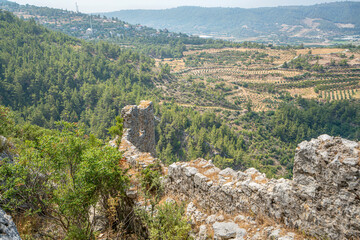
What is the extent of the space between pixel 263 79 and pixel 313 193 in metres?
134

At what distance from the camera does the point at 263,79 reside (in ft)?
428

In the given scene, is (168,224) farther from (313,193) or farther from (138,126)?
(138,126)

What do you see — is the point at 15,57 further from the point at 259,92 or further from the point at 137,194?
the point at 259,92

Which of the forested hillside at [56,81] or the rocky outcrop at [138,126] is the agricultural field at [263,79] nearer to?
the forested hillside at [56,81]

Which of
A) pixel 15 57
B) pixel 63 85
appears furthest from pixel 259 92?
pixel 15 57

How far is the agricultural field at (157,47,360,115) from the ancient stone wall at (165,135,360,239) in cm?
8382

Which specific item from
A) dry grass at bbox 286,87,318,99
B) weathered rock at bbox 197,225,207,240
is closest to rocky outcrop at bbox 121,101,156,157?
weathered rock at bbox 197,225,207,240

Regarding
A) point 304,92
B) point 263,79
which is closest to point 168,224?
point 304,92

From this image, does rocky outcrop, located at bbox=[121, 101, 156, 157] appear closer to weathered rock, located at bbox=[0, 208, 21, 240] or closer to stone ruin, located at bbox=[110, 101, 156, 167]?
stone ruin, located at bbox=[110, 101, 156, 167]

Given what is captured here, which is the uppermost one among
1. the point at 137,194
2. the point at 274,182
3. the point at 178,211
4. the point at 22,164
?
the point at 22,164

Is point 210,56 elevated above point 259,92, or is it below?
above

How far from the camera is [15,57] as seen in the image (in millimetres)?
73250

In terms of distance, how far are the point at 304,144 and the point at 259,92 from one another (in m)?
115

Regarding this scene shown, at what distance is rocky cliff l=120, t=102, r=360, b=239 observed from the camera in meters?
6.02
